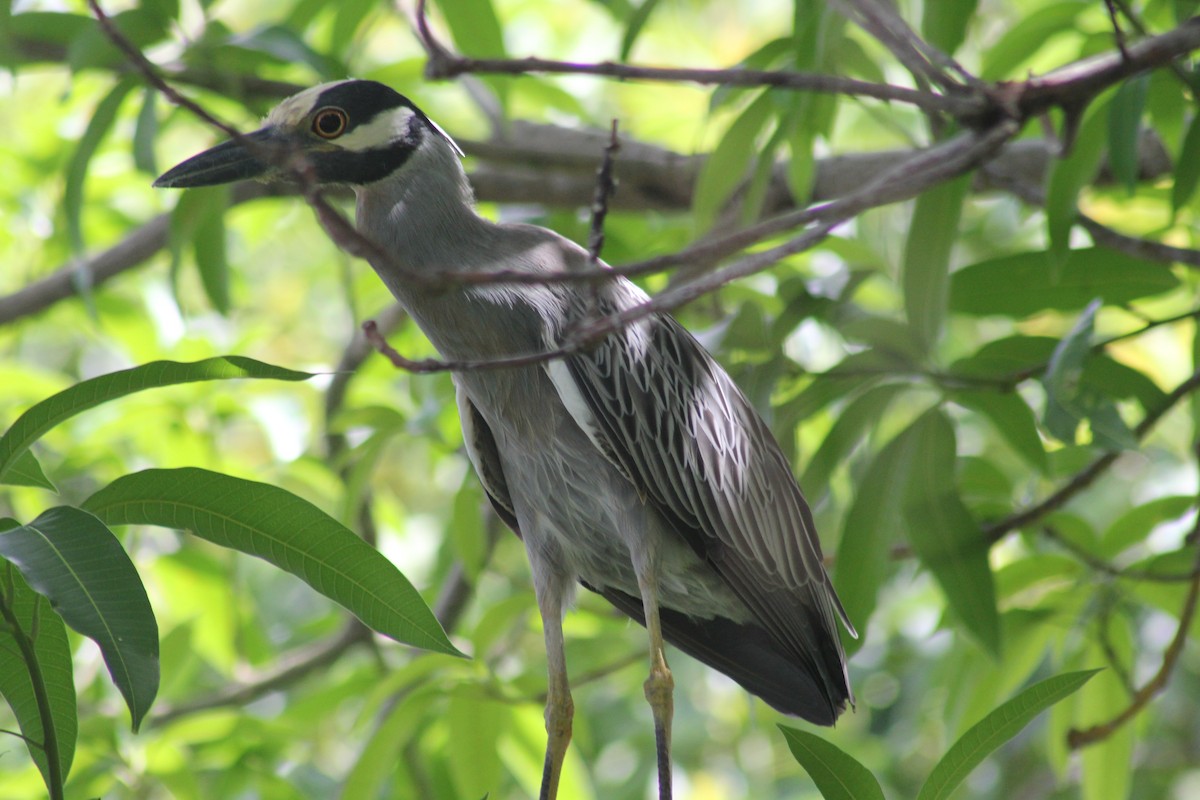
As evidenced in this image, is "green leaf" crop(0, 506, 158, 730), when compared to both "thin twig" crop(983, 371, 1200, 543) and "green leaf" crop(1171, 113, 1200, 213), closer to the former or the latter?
"thin twig" crop(983, 371, 1200, 543)

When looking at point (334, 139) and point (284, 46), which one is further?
point (284, 46)

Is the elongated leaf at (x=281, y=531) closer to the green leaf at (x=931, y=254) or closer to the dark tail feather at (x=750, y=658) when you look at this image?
the dark tail feather at (x=750, y=658)

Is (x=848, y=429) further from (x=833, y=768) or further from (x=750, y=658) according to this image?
(x=833, y=768)

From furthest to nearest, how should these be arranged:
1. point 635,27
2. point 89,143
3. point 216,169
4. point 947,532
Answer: point 89,143 → point 635,27 → point 947,532 → point 216,169

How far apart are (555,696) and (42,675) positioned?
106 cm

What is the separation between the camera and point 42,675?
1.45 metres

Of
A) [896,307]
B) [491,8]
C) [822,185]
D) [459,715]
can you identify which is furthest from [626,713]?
[491,8]

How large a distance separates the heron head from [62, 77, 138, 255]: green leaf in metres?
0.85

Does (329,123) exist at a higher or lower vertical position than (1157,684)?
higher

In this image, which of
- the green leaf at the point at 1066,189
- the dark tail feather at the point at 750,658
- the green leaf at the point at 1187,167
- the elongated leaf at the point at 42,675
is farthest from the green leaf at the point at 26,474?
the green leaf at the point at 1187,167

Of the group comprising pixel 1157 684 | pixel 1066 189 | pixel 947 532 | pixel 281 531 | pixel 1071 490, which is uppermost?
pixel 1066 189

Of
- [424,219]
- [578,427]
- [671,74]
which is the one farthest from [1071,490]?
[671,74]

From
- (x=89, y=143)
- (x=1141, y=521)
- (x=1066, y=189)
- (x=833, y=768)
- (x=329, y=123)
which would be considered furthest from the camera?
(x=89, y=143)

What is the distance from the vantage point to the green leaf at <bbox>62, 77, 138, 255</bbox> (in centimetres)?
278
